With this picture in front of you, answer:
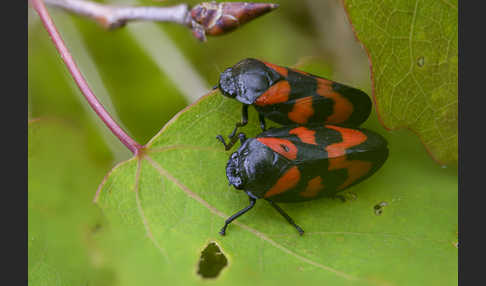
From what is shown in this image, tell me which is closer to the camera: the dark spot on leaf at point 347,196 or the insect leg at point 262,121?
the dark spot on leaf at point 347,196

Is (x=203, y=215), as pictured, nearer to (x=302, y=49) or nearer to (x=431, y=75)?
(x=431, y=75)

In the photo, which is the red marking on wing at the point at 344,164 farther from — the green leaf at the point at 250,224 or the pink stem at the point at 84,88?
the pink stem at the point at 84,88

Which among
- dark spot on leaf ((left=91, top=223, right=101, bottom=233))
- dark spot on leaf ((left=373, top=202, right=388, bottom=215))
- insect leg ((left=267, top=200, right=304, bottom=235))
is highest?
dark spot on leaf ((left=91, top=223, right=101, bottom=233))

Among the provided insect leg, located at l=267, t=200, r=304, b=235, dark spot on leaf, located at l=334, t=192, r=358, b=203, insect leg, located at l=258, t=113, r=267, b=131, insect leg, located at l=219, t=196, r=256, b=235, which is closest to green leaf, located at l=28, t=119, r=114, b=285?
insect leg, located at l=219, t=196, r=256, b=235

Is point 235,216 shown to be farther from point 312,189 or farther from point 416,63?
point 416,63

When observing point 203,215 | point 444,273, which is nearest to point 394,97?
point 444,273

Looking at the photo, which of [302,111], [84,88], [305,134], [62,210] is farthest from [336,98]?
[62,210]

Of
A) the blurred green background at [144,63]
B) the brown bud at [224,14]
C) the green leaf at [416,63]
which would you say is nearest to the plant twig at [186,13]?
the brown bud at [224,14]

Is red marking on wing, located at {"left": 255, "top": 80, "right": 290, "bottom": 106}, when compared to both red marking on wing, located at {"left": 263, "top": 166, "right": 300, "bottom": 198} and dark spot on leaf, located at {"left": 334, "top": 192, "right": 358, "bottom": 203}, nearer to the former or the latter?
red marking on wing, located at {"left": 263, "top": 166, "right": 300, "bottom": 198}
